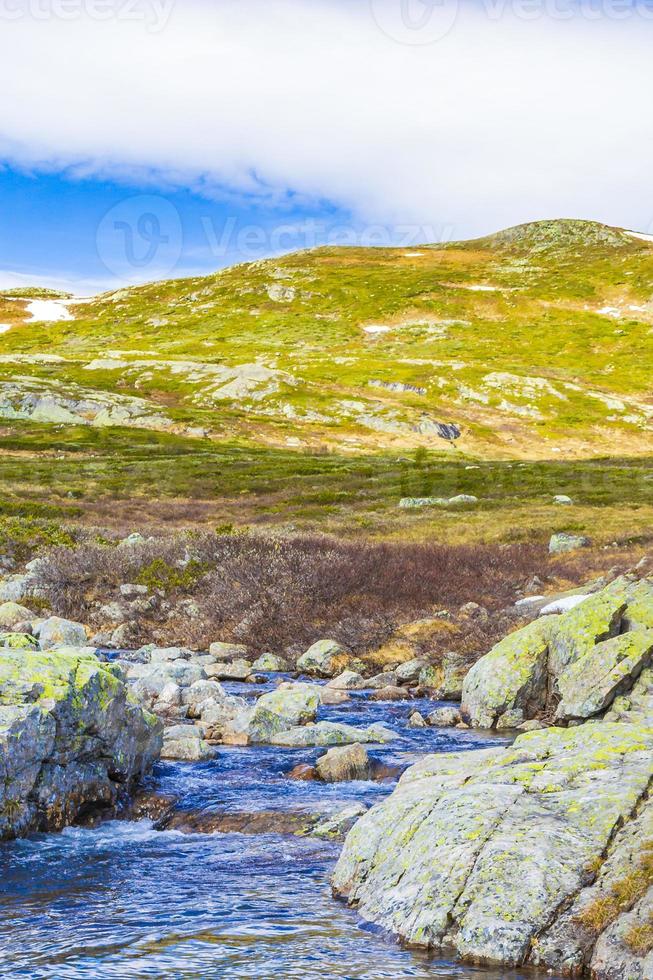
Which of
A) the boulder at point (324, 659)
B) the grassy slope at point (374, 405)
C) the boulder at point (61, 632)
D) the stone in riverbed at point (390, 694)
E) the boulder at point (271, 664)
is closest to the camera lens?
the stone in riverbed at point (390, 694)

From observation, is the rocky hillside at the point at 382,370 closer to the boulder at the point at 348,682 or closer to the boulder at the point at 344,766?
the boulder at the point at 348,682

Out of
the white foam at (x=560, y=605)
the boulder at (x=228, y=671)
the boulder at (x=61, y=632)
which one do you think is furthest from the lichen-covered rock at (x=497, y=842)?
the boulder at (x=61, y=632)

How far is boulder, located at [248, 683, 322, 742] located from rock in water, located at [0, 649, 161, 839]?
3186 millimetres

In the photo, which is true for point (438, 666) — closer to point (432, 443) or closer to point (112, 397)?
point (432, 443)

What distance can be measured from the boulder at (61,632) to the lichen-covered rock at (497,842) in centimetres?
1507

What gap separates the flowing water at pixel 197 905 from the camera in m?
7.10

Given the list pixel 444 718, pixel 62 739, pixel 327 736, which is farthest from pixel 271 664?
pixel 62 739

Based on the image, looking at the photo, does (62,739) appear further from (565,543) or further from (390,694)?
(565,543)

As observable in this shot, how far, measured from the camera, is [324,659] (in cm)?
2284

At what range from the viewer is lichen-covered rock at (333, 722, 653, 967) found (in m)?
7.14

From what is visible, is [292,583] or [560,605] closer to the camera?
[560,605]

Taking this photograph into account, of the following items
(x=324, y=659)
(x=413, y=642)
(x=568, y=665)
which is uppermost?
(x=568, y=665)

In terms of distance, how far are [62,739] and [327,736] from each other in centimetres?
555

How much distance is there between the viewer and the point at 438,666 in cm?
2170
